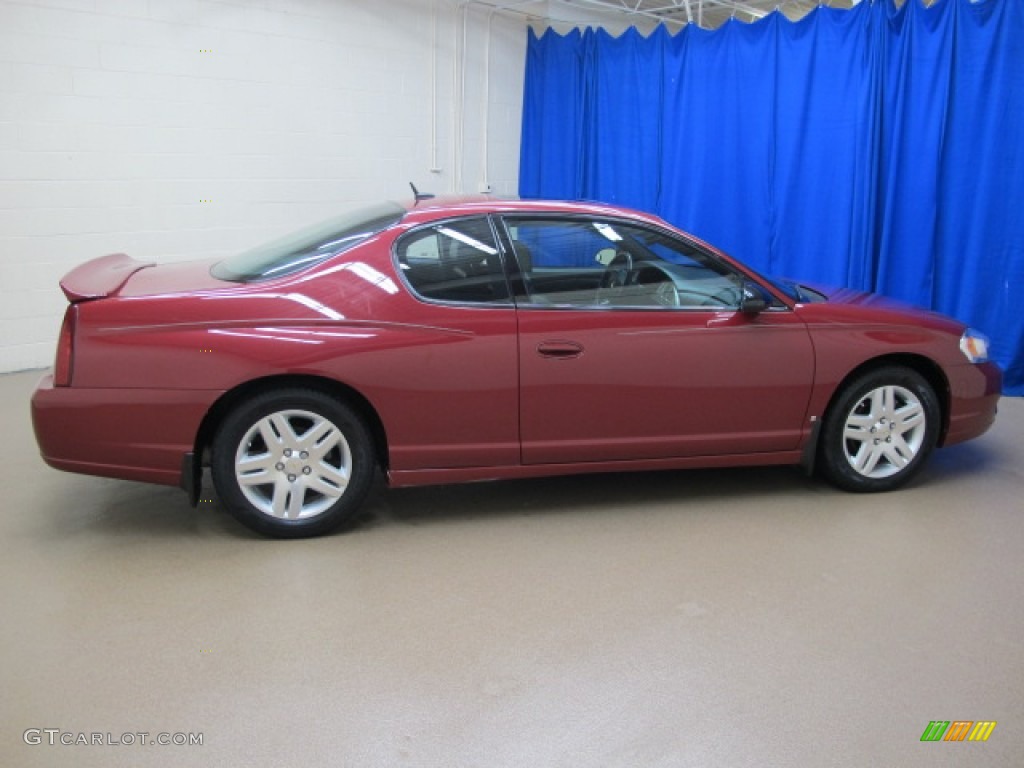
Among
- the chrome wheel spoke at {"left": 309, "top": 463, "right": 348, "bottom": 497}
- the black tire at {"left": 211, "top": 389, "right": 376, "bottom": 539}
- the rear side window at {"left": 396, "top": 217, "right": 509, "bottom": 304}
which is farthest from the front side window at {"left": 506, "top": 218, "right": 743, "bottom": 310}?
the chrome wheel spoke at {"left": 309, "top": 463, "right": 348, "bottom": 497}

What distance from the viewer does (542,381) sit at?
3.53 m

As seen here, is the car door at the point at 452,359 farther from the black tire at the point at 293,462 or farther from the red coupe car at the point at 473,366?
the black tire at the point at 293,462

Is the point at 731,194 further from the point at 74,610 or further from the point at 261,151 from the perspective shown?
the point at 74,610

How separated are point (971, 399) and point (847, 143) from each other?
9.25 feet

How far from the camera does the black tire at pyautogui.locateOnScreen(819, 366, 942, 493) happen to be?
3895 mm

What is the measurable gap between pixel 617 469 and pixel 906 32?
13.3 feet

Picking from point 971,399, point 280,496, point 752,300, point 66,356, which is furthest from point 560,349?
point 971,399

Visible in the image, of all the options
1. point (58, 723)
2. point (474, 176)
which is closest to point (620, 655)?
point (58, 723)

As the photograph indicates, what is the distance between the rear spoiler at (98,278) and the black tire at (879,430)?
3.14 m

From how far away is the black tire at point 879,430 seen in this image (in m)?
3.89

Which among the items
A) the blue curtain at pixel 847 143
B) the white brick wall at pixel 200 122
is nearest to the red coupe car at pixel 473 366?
the blue curtain at pixel 847 143

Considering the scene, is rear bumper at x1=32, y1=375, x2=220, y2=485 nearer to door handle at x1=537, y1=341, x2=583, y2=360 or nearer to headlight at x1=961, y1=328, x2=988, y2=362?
door handle at x1=537, y1=341, x2=583, y2=360

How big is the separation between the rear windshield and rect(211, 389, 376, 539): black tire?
0.55 m

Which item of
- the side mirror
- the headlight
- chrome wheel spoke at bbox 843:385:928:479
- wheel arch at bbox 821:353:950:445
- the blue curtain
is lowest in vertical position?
chrome wheel spoke at bbox 843:385:928:479
